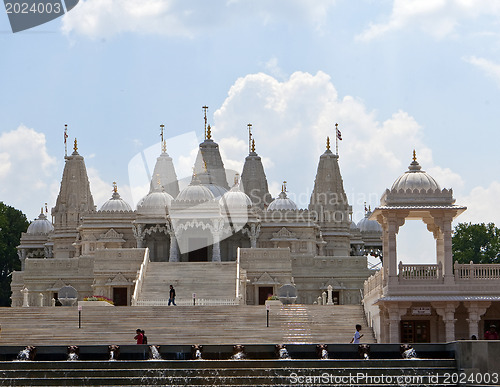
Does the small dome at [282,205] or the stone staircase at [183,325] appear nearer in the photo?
the stone staircase at [183,325]

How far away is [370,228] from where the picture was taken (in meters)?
86.5

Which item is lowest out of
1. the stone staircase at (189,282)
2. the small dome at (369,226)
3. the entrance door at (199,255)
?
the stone staircase at (189,282)

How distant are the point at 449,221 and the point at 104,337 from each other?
12.3m

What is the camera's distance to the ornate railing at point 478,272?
3975cm

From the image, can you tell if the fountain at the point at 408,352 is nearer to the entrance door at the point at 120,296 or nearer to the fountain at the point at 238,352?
the fountain at the point at 238,352

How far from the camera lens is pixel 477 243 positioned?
86.4m

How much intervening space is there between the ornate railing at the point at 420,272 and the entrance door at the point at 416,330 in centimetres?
163

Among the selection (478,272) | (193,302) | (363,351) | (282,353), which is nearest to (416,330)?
(478,272)

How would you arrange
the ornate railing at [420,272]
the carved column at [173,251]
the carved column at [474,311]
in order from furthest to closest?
the carved column at [173,251], the ornate railing at [420,272], the carved column at [474,311]

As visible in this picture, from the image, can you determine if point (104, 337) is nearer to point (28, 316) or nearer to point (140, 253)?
point (28, 316)

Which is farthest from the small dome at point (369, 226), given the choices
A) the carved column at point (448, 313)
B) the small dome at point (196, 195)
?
the carved column at point (448, 313)

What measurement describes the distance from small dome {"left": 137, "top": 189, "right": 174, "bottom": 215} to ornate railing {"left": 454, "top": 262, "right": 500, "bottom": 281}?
2864 cm

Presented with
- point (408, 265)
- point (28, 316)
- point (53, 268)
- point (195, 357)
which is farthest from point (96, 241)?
point (195, 357)

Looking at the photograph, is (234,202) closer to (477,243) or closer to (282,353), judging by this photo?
(477,243)
